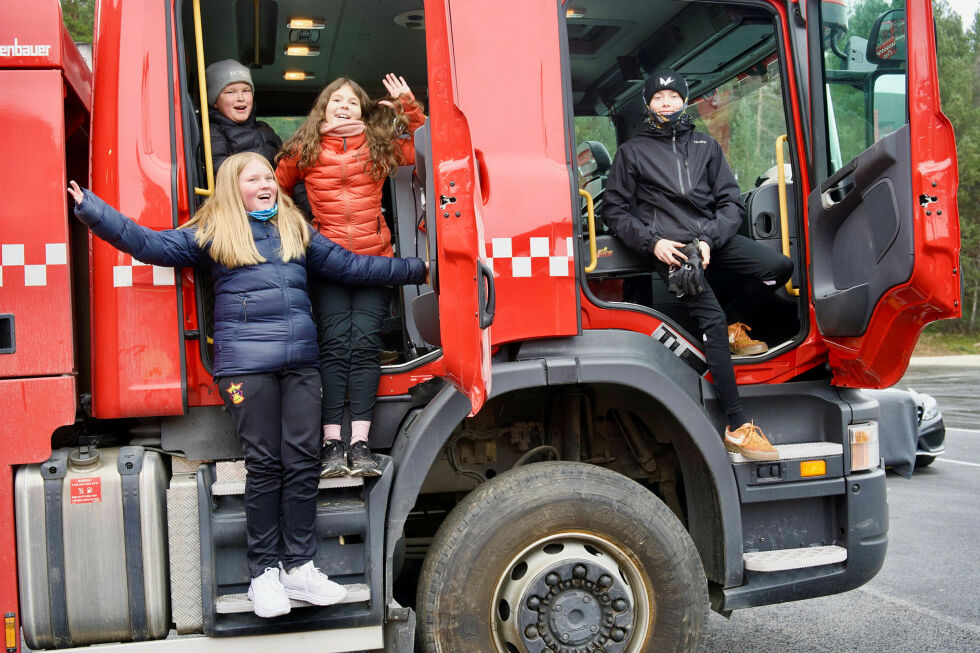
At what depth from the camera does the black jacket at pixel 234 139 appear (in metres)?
3.58

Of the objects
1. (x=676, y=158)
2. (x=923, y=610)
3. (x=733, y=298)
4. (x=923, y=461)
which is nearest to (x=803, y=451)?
(x=733, y=298)

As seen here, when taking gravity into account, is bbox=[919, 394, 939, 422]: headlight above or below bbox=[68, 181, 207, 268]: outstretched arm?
below

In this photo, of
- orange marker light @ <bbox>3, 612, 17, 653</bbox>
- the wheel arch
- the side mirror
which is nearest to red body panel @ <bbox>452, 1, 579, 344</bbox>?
the wheel arch

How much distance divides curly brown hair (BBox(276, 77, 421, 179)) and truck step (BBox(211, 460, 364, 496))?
117cm

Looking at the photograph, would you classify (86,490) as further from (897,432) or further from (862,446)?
(897,432)

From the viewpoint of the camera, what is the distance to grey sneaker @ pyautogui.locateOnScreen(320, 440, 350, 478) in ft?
10.2

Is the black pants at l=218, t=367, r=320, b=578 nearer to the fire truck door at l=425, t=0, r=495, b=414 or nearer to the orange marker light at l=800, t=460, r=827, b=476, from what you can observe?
the fire truck door at l=425, t=0, r=495, b=414

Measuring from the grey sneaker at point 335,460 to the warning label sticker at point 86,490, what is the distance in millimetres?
718

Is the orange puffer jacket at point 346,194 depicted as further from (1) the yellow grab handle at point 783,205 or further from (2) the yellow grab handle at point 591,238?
(1) the yellow grab handle at point 783,205

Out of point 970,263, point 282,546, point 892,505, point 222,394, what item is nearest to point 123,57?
point 222,394

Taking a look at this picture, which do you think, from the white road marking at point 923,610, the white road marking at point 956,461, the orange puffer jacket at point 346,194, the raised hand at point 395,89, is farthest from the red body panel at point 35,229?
the white road marking at point 956,461

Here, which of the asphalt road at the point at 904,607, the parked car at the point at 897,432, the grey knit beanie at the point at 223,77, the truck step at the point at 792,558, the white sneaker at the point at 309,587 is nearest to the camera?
the white sneaker at the point at 309,587

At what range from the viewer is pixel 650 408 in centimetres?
351

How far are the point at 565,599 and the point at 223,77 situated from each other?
96.5 inches
